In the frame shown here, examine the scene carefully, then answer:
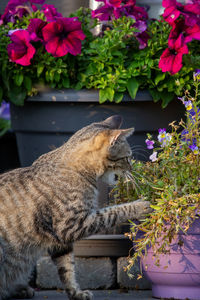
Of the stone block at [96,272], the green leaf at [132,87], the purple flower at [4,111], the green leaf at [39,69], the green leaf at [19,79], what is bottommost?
the stone block at [96,272]

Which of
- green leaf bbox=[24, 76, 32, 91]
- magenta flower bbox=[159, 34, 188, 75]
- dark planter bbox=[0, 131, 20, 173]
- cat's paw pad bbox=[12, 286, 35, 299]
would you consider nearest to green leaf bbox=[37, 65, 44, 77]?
green leaf bbox=[24, 76, 32, 91]

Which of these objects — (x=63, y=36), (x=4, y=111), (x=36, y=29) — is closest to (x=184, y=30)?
(x=63, y=36)

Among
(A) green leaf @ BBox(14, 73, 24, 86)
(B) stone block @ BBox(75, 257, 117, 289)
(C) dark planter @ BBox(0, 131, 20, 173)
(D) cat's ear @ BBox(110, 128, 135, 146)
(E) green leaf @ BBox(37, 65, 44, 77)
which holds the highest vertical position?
(E) green leaf @ BBox(37, 65, 44, 77)

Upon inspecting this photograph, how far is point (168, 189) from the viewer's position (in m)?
2.94

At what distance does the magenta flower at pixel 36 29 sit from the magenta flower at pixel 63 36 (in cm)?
7

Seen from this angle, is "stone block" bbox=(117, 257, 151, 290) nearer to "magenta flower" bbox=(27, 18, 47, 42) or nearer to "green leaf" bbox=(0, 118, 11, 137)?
"magenta flower" bbox=(27, 18, 47, 42)

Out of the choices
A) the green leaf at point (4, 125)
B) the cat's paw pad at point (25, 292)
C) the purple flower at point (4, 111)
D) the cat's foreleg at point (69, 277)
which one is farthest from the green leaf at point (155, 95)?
the purple flower at point (4, 111)

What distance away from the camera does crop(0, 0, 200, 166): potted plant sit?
368 centimetres

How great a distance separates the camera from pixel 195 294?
10.0 ft

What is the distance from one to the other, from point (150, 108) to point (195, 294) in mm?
1306

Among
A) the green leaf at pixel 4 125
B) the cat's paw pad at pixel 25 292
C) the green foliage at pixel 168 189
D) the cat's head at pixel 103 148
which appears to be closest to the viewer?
the green foliage at pixel 168 189

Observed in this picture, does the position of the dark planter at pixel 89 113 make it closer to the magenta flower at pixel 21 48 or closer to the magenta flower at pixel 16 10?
the magenta flower at pixel 21 48

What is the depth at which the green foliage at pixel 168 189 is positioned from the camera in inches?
112

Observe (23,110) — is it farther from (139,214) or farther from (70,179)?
(139,214)
